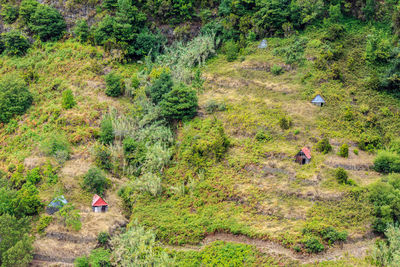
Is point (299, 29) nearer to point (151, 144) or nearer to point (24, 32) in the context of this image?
point (151, 144)

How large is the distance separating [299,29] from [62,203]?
29.1 metres

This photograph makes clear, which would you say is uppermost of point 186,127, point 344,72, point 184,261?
point 344,72

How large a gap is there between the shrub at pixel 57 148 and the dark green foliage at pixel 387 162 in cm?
2633

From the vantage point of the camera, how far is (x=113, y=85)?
44.5 m

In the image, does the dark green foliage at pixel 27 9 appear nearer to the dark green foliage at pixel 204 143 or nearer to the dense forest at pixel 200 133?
the dense forest at pixel 200 133

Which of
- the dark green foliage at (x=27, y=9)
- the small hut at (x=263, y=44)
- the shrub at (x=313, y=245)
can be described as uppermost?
the dark green foliage at (x=27, y=9)

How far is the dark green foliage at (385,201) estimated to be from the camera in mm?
30250

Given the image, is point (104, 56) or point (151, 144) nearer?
point (151, 144)

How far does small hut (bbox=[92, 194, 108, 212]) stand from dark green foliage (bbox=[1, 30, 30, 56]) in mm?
24953

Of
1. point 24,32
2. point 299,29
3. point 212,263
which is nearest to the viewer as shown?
point 212,263

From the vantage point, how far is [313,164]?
34938 mm

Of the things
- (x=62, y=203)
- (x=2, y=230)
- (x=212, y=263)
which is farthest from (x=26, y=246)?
(x=212, y=263)

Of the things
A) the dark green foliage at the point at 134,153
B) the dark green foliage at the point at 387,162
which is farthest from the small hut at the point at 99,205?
the dark green foliage at the point at 387,162

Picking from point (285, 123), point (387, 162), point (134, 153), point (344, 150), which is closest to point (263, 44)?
point (285, 123)
